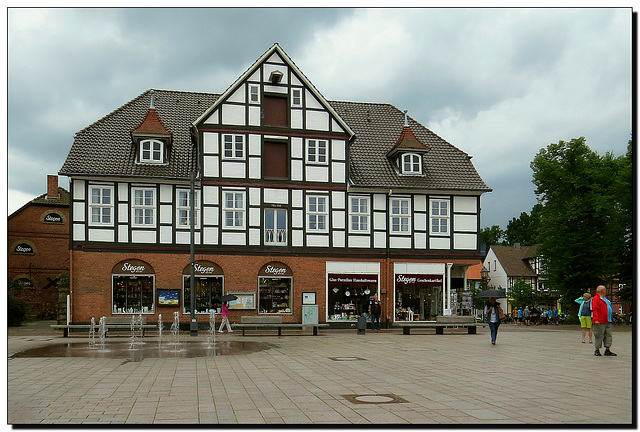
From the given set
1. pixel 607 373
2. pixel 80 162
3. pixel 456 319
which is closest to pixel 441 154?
pixel 456 319

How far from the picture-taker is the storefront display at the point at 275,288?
1330 inches

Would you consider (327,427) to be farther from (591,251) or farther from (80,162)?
(591,251)

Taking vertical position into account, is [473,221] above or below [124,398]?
above

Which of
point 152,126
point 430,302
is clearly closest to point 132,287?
point 152,126

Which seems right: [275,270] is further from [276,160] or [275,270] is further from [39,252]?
[39,252]

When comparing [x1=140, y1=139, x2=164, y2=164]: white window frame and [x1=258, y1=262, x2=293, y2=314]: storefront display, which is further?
[x1=258, y1=262, x2=293, y2=314]: storefront display

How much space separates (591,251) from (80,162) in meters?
30.7

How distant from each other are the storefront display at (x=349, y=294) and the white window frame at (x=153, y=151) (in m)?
10.8

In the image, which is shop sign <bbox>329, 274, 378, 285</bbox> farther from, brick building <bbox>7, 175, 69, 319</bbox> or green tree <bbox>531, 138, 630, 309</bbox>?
brick building <bbox>7, 175, 69, 319</bbox>

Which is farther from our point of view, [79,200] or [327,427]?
[79,200]

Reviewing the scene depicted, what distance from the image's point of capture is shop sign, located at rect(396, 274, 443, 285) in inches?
1391

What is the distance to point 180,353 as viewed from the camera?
18922 mm

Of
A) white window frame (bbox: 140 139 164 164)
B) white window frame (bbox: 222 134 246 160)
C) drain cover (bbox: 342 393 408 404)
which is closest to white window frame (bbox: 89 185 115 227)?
white window frame (bbox: 140 139 164 164)

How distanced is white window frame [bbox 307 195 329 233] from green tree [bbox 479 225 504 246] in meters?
77.3
